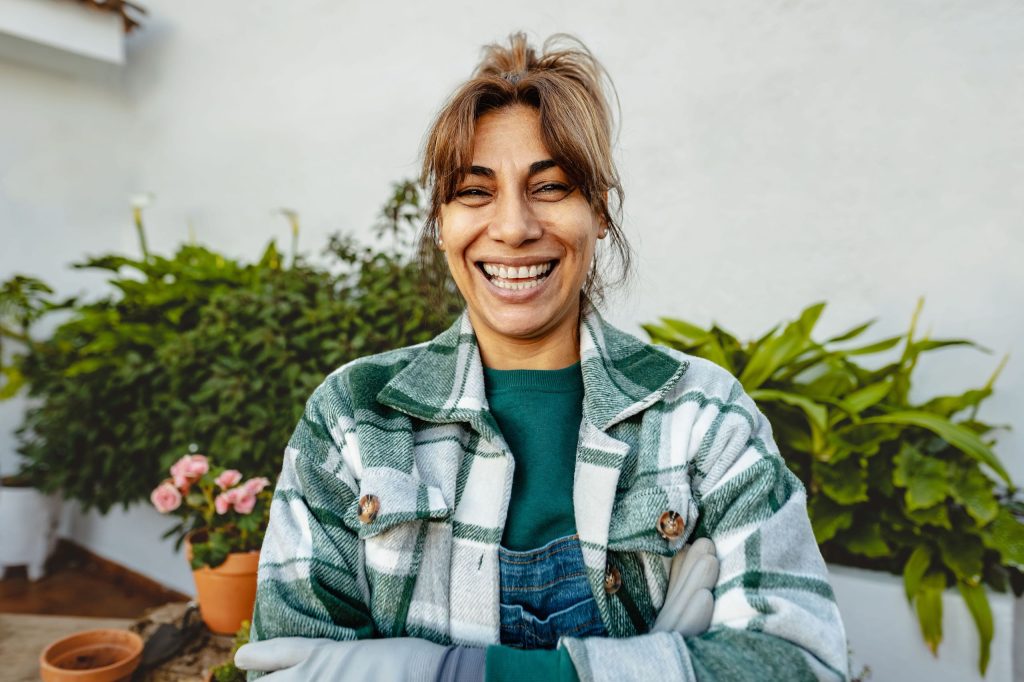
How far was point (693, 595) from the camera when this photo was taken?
1.14 m

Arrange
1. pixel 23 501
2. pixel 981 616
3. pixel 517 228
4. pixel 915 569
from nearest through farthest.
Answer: pixel 517 228, pixel 981 616, pixel 915 569, pixel 23 501

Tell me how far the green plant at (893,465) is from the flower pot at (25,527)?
4.04 metres

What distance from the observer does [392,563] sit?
3.84 feet

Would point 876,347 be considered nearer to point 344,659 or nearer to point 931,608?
point 931,608

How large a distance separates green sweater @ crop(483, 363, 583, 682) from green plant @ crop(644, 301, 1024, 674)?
1233 millimetres

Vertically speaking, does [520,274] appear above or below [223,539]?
above

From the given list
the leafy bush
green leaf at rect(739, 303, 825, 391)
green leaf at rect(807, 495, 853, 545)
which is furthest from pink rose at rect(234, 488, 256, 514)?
green leaf at rect(807, 495, 853, 545)

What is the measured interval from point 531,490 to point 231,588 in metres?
1.63

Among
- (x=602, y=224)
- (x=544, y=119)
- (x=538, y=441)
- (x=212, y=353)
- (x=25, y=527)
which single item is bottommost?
(x=25, y=527)

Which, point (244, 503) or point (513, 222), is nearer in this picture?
point (513, 222)

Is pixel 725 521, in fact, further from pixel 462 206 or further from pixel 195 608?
pixel 195 608

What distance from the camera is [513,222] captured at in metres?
1.29

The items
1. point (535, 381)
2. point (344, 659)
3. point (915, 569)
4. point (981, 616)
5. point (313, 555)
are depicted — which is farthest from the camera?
point (915, 569)

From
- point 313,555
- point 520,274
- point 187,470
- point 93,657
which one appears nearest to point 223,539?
point 187,470
